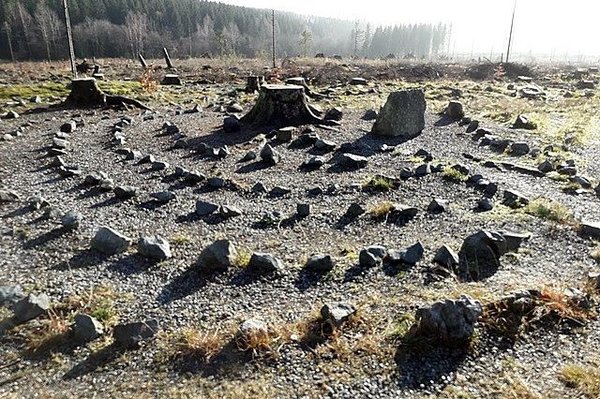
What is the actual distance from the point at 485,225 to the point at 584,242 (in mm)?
1501

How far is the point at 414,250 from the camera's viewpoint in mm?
6512

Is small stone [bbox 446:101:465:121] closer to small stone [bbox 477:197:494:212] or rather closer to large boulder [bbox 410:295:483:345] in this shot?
small stone [bbox 477:197:494:212]

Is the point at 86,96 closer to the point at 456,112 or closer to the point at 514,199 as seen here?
the point at 456,112

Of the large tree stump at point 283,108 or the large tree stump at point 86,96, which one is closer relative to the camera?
the large tree stump at point 283,108

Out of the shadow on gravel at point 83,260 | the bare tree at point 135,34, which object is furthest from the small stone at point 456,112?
the bare tree at point 135,34

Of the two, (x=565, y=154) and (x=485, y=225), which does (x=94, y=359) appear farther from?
(x=565, y=154)

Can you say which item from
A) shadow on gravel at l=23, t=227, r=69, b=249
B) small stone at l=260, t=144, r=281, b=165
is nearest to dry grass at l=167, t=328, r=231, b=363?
shadow on gravel at l=23, t=227, r=69, b=249

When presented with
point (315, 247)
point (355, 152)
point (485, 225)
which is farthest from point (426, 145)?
point (315, 247)

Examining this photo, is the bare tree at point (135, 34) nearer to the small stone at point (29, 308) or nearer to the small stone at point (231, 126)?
the small stone at point (231, 126)

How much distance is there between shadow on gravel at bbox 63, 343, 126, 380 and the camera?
14.1ft

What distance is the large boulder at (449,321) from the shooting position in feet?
15.1

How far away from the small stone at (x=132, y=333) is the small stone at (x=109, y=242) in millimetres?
2199

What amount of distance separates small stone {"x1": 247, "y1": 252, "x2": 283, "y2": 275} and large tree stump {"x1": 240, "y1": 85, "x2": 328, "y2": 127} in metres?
10.7

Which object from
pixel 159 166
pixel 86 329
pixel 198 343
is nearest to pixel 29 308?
pixel 86 329
